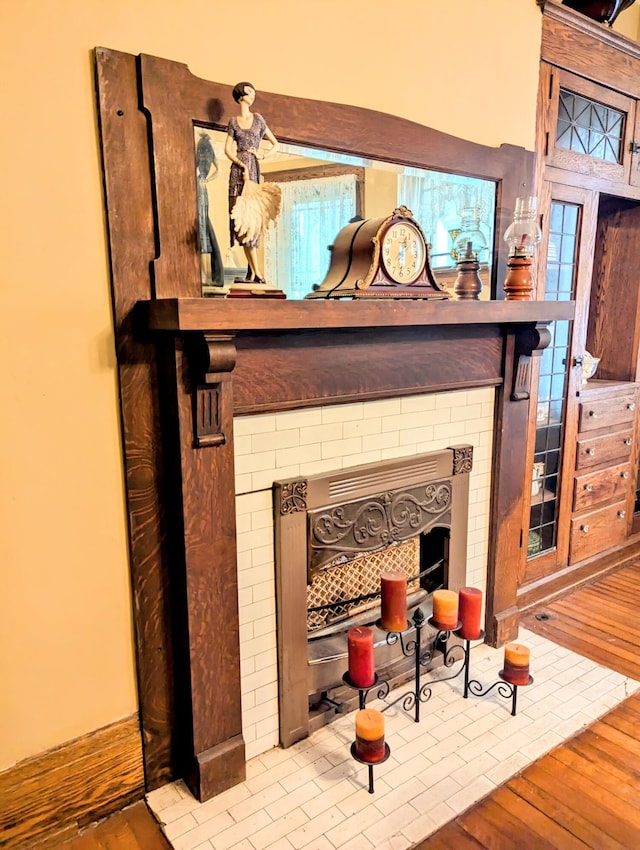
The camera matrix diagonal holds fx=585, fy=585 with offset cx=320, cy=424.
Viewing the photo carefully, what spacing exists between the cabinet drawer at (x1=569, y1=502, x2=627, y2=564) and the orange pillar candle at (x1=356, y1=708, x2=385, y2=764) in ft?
5.56

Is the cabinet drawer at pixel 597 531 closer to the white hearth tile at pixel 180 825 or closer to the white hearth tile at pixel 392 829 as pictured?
the white hearth tile at pixel 392 829

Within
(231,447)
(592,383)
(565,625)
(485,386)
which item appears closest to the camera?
(231,447)

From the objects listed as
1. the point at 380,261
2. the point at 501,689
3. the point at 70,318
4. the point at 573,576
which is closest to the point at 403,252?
the point at 380,261

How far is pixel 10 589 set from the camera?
142 cm

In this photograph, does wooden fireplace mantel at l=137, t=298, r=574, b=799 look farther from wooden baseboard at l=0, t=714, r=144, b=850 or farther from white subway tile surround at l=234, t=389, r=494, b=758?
wooden baseboard at l=0, t=714, r=144, b=850

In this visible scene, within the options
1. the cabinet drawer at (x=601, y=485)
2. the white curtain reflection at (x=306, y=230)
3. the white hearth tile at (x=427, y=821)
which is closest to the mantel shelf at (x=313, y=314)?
the white curtain reflection at (x=306, y=230)

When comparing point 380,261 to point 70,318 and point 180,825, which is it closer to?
point 70,318

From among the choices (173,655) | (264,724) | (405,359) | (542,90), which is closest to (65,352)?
(173,655)

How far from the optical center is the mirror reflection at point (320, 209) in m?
1.59

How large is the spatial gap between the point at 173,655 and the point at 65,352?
91 cm

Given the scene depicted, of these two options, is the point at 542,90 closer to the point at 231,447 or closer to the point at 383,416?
the point at 383,416

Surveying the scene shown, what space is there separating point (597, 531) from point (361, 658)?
188 centimetres

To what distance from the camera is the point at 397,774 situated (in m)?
1.76

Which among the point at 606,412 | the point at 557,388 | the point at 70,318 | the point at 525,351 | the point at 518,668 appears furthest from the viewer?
the point at 606,412
